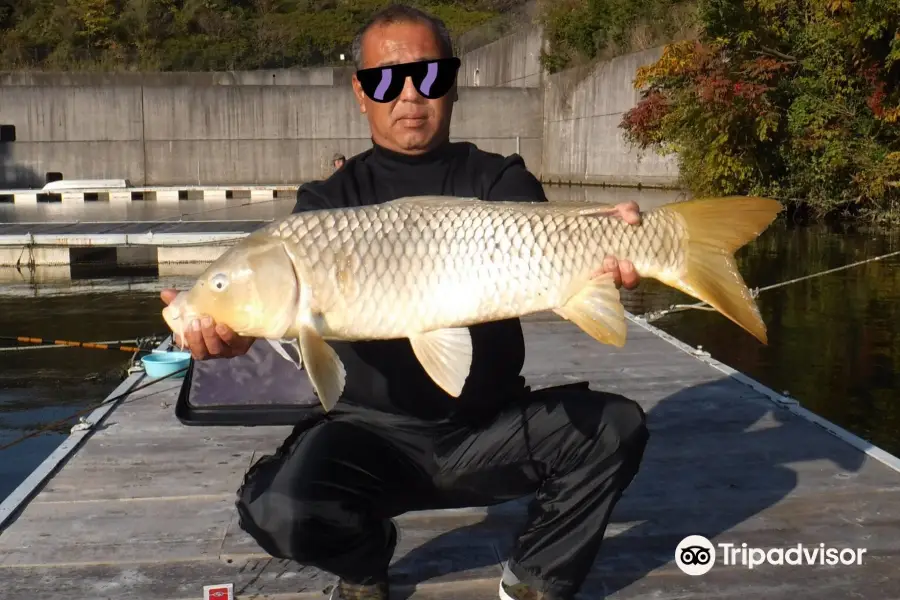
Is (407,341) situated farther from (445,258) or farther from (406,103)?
(406,103)

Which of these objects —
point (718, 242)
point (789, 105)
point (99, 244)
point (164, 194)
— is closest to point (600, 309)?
point (718, 242)

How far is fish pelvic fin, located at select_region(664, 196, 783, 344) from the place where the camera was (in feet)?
7.92

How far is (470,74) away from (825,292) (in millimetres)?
29148

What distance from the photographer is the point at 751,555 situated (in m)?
3.03

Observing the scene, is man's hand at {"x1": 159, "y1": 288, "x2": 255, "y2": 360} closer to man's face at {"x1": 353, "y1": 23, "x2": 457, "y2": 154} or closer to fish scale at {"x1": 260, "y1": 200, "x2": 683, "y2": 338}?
fish scale at {"x1": 260, "y1": 200, "x2": 683, "y2": 338}

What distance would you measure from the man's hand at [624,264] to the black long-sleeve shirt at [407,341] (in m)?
0.38

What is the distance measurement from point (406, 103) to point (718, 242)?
96 centimetres

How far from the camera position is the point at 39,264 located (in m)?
13.8

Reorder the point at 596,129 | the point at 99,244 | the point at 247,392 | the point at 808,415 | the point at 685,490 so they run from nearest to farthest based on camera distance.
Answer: the point at 685,490 < the point at 247,392 < the point at 808,415 < the point at 99,244 < the point at 596,129

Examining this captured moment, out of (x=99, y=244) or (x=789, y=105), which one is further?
(x=789, y=105)

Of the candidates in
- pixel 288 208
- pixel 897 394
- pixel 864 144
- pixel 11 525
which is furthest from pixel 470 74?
pixel 11 525

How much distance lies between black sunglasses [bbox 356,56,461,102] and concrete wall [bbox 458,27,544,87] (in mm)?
29299

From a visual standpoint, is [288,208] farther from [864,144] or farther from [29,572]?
[29,572]

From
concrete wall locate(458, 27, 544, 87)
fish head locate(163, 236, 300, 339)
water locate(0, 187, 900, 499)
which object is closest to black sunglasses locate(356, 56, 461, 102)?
fish head locate(163, 236, 300, 339)
